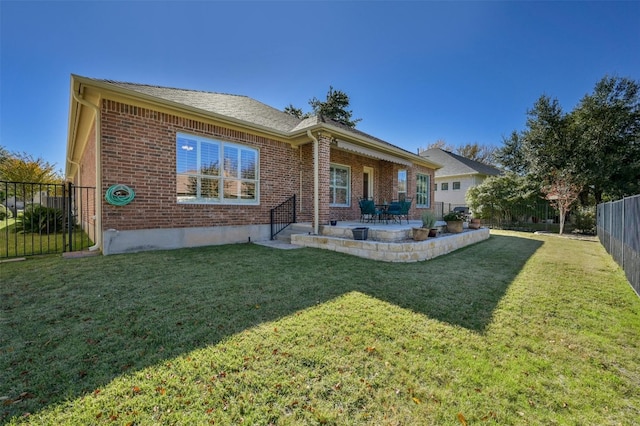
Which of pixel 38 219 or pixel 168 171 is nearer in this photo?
pixel 168 171

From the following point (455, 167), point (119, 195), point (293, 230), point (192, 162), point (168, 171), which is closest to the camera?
point (119, 195)

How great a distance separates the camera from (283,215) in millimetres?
9367

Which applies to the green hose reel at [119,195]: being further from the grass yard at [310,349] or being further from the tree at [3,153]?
the tree at [3,153]

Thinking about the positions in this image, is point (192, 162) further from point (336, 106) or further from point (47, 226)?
point (336, 106)

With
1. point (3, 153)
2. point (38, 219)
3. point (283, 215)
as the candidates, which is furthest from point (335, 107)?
point (3, 153)

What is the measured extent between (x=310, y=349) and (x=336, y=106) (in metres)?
23.6

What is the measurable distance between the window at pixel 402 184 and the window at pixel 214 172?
791 centimetres

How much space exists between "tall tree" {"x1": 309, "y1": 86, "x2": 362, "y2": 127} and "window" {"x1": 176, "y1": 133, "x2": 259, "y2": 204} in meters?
16.6

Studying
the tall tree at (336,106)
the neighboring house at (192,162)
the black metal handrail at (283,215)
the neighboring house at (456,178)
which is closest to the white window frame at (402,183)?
the neighboring house at (192,162)

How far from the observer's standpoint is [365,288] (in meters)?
4.32

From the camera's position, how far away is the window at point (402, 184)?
13648mm

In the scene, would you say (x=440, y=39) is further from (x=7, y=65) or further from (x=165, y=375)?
(x=7, y=65)

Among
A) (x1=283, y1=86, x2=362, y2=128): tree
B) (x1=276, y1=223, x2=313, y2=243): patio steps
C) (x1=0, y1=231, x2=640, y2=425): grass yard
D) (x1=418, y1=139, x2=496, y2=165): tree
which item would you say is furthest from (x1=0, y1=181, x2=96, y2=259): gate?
(x1=418, y1=139, x2=496, y2=165): tree

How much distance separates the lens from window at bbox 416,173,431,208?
14.9 meters
